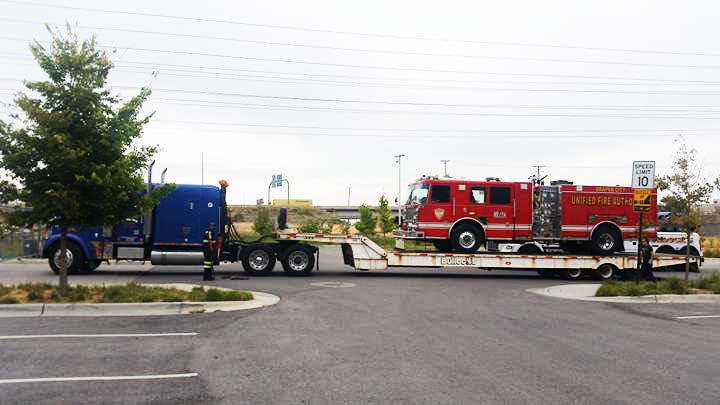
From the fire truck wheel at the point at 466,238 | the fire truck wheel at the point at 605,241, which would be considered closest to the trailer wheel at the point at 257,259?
the fire truck wheel at the point at 466,238

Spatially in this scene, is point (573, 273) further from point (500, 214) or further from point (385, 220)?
point (385, 220)

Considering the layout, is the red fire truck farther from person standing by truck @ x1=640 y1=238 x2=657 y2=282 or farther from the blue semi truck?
the blue semi truck

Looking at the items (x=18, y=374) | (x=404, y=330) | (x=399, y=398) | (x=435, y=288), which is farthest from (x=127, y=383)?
(x=435, y=288)

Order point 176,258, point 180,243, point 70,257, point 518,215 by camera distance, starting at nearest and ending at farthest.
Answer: point 70,257
point 176,258
point 180,243
point 518,215

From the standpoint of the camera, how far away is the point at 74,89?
12195mm

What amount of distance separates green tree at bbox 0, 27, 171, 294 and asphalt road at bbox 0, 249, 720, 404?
2.74 m

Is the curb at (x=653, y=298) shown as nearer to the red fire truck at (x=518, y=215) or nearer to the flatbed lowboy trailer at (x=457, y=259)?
the flatbed lowboy trailer at (x=457, y=259)

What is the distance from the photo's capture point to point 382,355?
8086 mm

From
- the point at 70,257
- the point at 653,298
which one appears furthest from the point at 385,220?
the point at 653,298

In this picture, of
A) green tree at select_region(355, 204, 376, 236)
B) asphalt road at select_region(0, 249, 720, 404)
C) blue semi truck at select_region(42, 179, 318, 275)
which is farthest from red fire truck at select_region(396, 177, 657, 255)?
green tree at select_region(355, 204, 376, 236)

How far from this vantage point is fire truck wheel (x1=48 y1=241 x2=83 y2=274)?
18797 millimetres

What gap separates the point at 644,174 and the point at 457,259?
601 centimetres

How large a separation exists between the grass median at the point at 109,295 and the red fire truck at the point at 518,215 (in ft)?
28.3

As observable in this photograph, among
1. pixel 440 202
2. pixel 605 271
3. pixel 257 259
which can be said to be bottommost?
pixel 605 271
